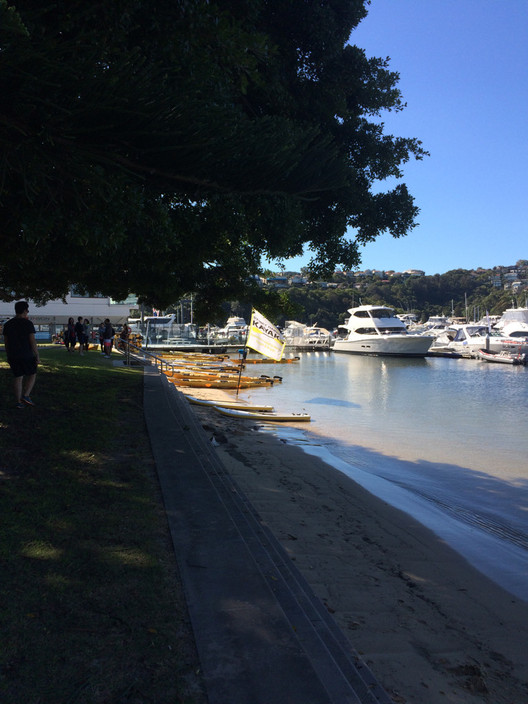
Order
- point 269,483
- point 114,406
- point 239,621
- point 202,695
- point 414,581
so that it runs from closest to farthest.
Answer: point 202,695 < point 239,621 < point 414,581 < point 269,483 < point 114,406

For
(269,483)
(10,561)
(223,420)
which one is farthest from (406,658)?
(223,420)

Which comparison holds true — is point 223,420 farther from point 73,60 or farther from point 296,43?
point 73,60

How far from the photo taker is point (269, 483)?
29.9 ft

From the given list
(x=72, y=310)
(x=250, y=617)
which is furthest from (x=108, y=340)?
(x=72, y=310)

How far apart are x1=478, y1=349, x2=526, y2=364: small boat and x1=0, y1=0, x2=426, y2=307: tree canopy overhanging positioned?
4909 cm

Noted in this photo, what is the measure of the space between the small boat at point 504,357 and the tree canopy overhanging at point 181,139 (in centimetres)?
4909

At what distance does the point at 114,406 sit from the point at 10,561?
7034 mm

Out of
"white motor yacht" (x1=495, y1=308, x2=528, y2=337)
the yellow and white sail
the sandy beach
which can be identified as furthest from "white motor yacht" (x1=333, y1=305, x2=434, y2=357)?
the sandy beach

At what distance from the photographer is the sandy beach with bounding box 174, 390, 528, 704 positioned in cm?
380

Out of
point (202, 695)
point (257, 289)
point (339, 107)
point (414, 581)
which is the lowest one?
point (414, 581)

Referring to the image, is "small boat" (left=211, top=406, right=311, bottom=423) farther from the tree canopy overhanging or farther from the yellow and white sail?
the tree canopy overhanging

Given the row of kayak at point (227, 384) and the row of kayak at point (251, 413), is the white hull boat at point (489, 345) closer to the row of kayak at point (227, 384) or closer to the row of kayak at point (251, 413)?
the row of kayak at point (227, 384)

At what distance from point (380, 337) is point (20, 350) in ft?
193

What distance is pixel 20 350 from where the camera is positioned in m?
8.87
